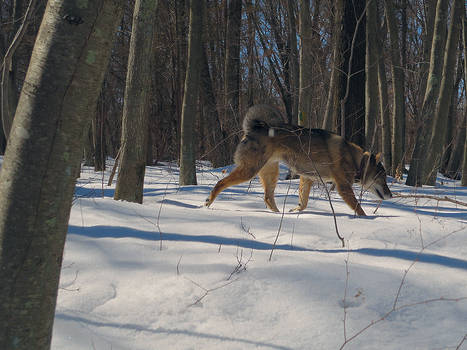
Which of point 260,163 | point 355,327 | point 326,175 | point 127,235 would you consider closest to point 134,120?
point 260,163

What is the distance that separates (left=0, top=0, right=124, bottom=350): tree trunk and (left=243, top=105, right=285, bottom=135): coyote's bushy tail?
525cm

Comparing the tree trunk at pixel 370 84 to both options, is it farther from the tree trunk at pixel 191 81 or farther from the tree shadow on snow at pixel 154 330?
the tree shadow on snow at pixel 154 330

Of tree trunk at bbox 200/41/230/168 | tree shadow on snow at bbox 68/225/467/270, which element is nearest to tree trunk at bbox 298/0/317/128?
tree trunk at bbox 200/41/230/168

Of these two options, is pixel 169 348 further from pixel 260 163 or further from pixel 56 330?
pixel 260 163

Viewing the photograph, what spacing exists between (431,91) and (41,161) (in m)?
9.83

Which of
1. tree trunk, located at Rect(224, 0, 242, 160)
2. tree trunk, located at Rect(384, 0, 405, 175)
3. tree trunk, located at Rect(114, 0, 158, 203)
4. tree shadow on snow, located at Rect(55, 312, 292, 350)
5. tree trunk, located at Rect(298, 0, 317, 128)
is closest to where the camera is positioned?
tree shadow on snow, located at Rect(55, 312, 292, 350)

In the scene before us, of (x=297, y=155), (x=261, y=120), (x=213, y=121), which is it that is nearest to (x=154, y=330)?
(x=297, y=155)

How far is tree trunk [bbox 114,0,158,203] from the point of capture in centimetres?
566

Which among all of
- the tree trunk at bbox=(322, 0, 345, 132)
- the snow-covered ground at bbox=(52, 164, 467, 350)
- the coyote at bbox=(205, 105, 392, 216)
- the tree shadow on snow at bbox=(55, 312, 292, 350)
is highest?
the tree trunk at bbox=(322, 0, 345, 132)

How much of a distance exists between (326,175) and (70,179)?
555 centimetres

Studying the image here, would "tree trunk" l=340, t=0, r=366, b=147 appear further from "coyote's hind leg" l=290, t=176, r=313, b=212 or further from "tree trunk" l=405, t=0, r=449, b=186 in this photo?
"coyote's hind leg" l=290, t=176, r=313, b=212

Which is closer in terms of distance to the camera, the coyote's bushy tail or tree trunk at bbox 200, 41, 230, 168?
the coyote's bushy tail

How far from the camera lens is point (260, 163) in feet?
21.4

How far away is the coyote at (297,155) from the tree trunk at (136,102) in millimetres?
1437
